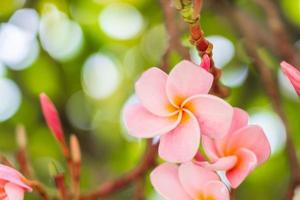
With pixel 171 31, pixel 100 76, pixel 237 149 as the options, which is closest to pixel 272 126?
pixel 100 76

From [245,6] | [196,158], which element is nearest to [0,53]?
[245,6]

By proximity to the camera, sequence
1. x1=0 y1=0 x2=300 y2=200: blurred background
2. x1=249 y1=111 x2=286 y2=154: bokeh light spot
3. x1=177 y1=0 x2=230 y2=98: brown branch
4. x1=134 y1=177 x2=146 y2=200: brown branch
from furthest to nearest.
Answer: x1=0 y1=0 x2=300 y2=200: blurred background, x1=249 y1=111 x2=286 y2=154: bokeh light spot, x1=134 y1=177 x2=146 y2=200: brown branch, x1=177 y1=0 x2=230 y2=98: brown branch

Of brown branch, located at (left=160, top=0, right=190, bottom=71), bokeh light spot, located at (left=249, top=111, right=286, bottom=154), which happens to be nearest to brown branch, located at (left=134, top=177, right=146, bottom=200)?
brown branch, located at (left=160, top=0, right=190, bottom=71)

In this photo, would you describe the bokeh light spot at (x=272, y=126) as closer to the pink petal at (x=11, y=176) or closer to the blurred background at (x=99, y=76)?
the blurred background at (x=99, y=76)

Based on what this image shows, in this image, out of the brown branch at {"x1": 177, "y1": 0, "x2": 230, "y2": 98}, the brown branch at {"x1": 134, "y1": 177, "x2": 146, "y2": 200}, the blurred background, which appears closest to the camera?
the brown branch at {"x1": 177, "y1": 0, "x2": 230, "y2": 98}

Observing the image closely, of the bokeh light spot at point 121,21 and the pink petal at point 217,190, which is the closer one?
the pink petal at point 217,190

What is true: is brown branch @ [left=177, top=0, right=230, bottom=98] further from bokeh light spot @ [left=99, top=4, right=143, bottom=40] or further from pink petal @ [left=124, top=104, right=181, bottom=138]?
bokeh light spot @ [left=99, top=4, right=143, bottom=40]

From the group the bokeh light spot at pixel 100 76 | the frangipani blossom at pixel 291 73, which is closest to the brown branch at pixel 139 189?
the frangipani blossom at pixel 291 73
